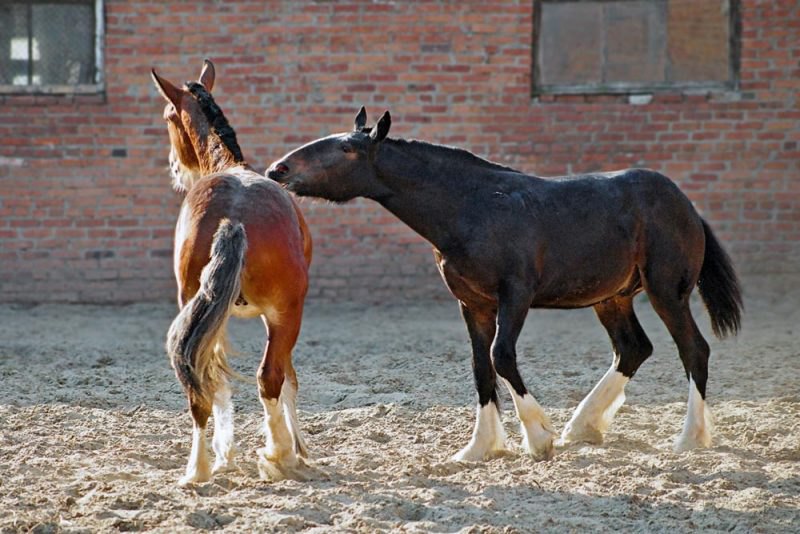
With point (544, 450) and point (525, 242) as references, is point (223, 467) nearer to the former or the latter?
point (544, 450)

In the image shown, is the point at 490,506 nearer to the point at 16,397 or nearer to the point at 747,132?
the point at 16,397

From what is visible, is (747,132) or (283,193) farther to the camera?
(747,132)

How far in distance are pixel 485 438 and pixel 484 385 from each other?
0.91 ft

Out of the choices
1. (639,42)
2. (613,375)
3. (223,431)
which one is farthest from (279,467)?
(639,42)

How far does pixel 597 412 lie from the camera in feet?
18.6

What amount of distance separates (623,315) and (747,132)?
16.7 feet

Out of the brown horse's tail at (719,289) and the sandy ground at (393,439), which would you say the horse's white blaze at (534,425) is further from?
the brown horse's tail at (719,289)

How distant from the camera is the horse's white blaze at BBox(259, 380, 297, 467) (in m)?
4.87

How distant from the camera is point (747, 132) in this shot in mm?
10234

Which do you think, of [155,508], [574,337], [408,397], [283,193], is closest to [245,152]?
[574,337]

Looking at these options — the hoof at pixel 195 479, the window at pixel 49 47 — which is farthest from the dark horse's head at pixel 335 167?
the window at pixel 49 47

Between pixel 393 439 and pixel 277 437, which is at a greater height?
pixel 277 437

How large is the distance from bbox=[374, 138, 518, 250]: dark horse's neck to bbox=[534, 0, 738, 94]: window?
5.09m

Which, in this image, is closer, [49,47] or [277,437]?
[277,437]
